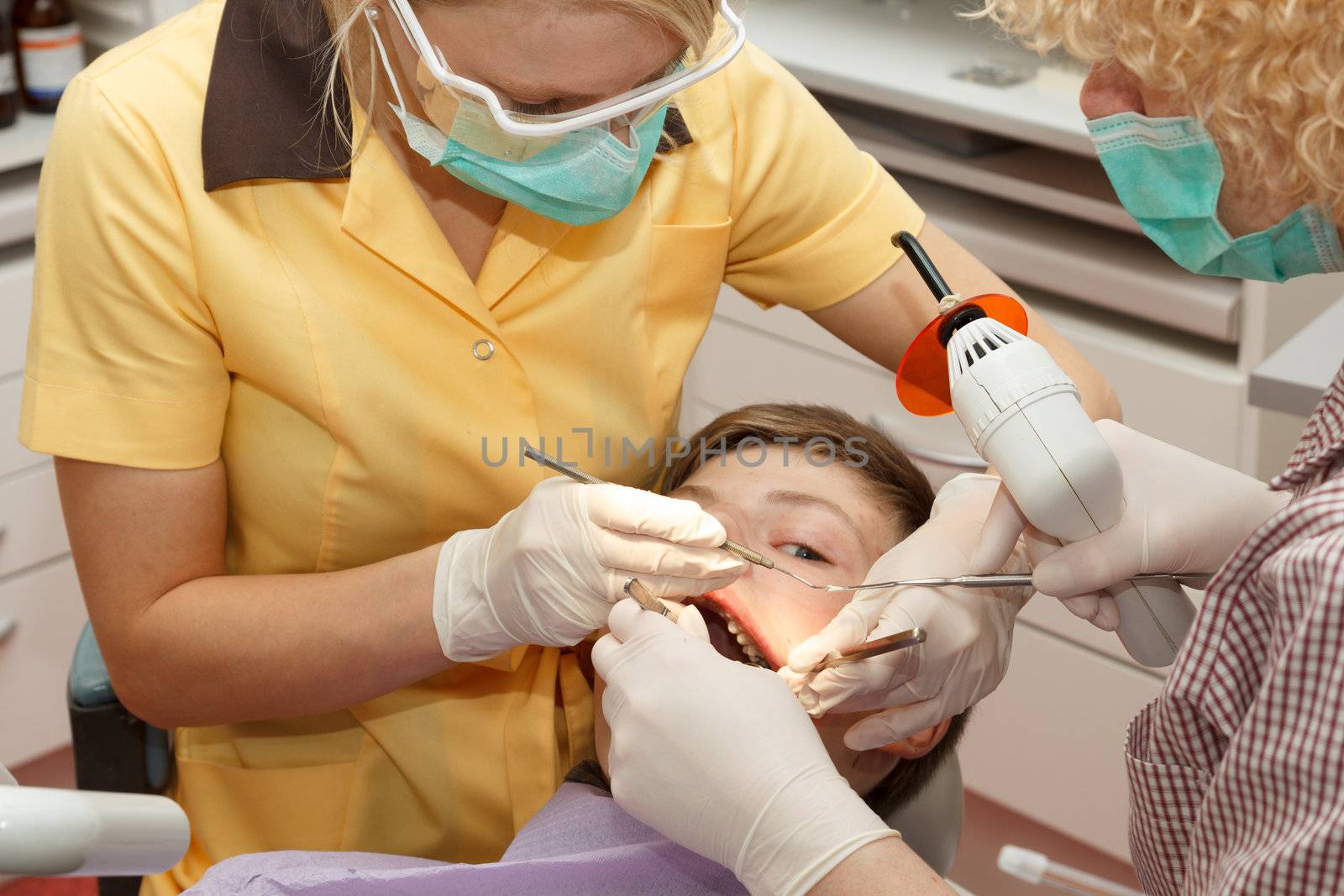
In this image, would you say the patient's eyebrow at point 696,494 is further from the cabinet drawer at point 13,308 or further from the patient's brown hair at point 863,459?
the cabinet drawer at point 13,308

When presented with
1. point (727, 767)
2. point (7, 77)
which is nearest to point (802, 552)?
point (727, 767)

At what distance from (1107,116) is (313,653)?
84cm

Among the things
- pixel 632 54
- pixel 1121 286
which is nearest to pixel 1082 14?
pixel 632 54

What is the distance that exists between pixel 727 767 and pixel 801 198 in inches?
25.8

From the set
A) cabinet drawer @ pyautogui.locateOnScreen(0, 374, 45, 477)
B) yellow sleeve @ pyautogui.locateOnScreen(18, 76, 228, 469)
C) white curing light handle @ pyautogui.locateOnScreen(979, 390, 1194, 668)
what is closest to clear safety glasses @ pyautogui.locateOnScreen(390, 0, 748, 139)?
yellow sleeve @ pyautogui.locateOnScreen(18, 76, 228, 469)

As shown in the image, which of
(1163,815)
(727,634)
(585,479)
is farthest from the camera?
(727,634)

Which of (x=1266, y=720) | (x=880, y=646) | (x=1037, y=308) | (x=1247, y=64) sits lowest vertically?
(x=1037, y=308)

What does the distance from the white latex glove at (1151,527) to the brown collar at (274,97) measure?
2.28 ft

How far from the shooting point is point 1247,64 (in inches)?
36.0

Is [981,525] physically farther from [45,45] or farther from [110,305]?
[45,45]

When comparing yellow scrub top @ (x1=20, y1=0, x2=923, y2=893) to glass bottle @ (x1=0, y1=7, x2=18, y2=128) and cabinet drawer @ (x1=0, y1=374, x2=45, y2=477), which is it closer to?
cabinet drawer @ (x1=0, y1=374, x2=45, y2=477)

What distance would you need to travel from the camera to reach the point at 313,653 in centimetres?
131

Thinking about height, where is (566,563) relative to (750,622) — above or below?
above

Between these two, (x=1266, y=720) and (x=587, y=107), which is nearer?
(x=1266, y=720)
